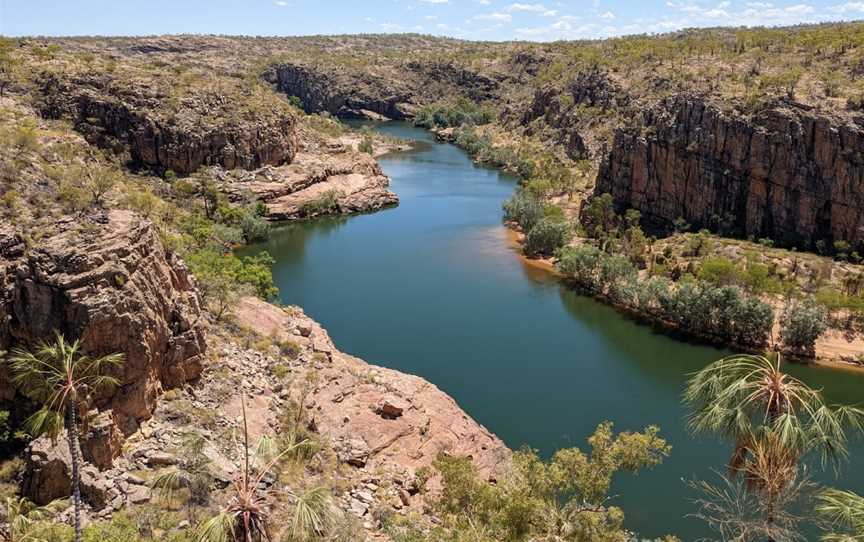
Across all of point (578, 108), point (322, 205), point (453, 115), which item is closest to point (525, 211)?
point (322, 205)

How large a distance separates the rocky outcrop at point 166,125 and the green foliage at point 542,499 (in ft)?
255

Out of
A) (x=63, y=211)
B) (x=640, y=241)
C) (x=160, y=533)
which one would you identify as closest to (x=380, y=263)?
(x=640, y=241)

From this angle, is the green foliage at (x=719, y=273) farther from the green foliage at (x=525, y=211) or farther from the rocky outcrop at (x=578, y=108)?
the rocky outcrop at (x=578, y=108)

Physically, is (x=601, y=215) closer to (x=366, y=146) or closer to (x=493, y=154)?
(x=493, y=154)

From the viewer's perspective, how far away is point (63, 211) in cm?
2541

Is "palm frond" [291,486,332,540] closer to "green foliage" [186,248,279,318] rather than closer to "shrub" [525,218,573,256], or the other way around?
"green foliage" [186,248,279,318]

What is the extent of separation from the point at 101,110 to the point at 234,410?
228 feet

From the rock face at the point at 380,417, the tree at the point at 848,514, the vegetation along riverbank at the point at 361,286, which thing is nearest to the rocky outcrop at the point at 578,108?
the vegetation along riverbank at the point at 361,286

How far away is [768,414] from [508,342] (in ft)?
125

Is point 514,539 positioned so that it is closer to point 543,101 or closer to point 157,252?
point 157,252

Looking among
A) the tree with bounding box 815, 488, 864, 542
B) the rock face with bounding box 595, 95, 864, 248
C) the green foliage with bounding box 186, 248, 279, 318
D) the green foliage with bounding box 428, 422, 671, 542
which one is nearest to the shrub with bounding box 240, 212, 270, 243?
the green foliage with bounding box 186, 248, 279, 318

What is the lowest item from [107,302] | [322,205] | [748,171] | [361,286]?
[361,286]

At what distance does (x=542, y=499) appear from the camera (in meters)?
18.9

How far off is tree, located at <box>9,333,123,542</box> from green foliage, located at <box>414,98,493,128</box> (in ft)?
491
